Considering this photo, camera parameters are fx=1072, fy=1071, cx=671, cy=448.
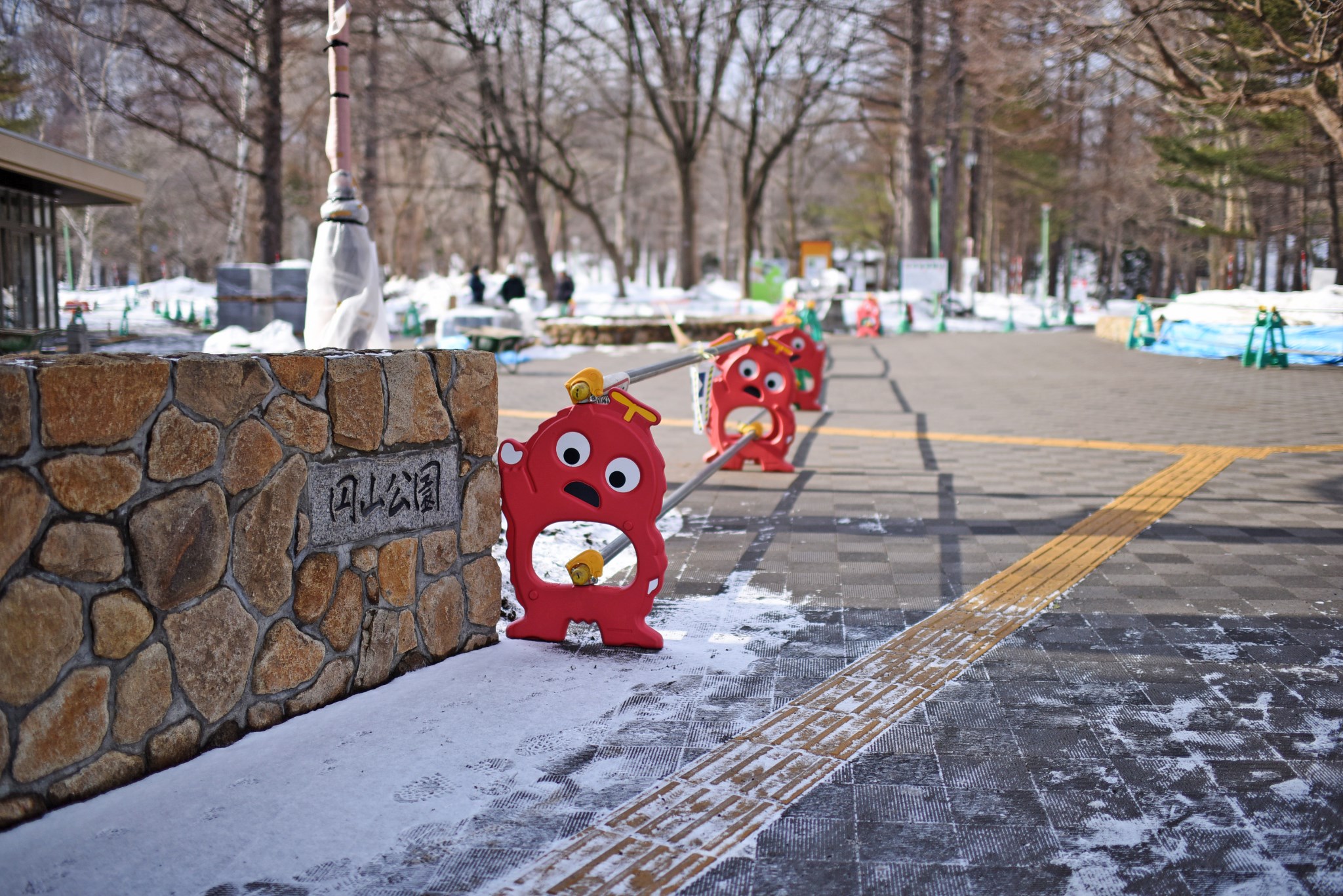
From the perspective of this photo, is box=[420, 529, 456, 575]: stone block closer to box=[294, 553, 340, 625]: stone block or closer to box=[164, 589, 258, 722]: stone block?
box=[294, 553, 340, 625]: stone block

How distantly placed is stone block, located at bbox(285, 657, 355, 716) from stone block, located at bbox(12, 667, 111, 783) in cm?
67

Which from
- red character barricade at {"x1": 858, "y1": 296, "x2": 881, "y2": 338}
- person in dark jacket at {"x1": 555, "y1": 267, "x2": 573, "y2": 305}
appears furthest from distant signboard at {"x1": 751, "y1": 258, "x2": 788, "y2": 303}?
person in dark jacket at {"x1": 555, "y1": 267, "x2": 573, "y2": 305}

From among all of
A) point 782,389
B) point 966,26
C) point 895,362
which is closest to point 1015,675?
point 782,389

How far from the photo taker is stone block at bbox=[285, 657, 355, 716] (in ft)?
11.2

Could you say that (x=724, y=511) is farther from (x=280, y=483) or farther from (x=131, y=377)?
(x=131, y=377)

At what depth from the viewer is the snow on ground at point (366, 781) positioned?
2.60 m

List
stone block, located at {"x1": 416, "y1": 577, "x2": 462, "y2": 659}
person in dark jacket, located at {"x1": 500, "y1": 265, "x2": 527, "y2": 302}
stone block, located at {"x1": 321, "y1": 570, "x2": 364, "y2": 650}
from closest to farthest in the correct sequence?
stone block, located at {"x1": 321, "y1": 570, "x2": 364, "y2": 650} < stone block, located at {"x1": 416, "y1": 577, "x2": 462, "y2": 659} < person in dark jacket, located at {"x1": 500, "y1": 265, "x2": 527, "y2": 302}

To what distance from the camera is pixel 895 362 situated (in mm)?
19312

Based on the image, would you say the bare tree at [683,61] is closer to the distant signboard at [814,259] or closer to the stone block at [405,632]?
the distant signboard at [814,259]

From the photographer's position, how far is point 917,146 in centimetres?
3169

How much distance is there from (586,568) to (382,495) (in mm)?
941

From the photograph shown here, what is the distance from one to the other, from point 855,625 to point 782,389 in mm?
4076

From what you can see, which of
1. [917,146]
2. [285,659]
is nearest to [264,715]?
[285,659]

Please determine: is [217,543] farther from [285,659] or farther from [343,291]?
[343,291]
